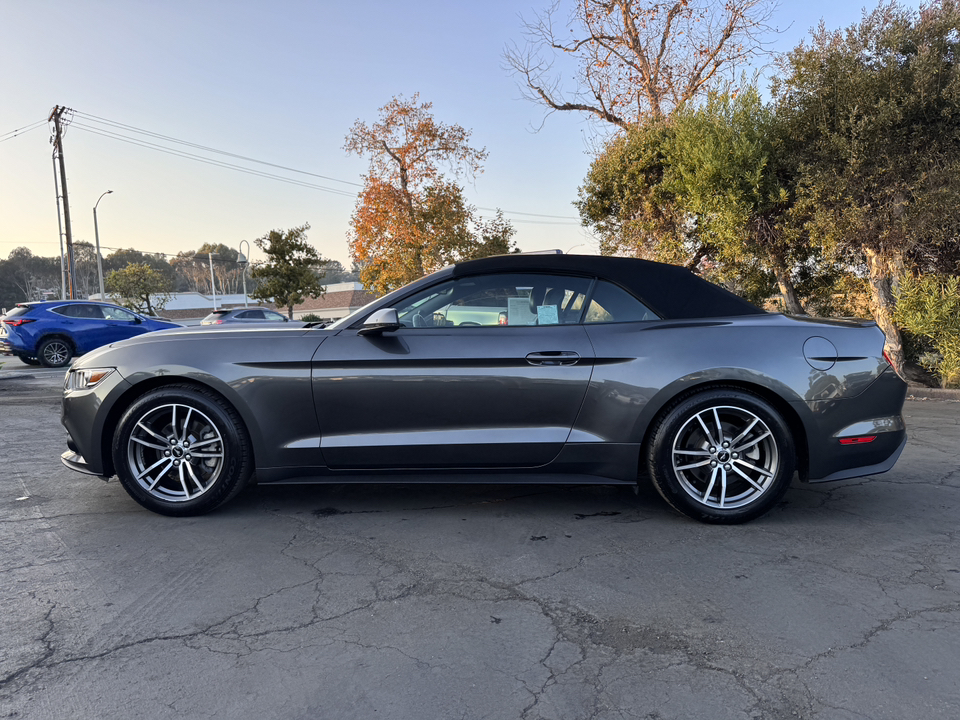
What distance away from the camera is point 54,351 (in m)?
15.7

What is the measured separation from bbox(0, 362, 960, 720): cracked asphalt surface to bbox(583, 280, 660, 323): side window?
115cm

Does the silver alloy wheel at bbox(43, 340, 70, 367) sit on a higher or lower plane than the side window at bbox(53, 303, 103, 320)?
lower

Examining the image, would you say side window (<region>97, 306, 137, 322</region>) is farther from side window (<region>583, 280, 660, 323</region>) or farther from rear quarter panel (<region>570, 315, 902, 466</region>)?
rear quarter panel (<region>570, 315, 902, 466</region>)

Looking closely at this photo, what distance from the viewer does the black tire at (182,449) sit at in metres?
4.01

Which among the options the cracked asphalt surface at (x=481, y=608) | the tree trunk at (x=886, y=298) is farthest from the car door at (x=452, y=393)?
the tree trunk at (x=886, y=298)

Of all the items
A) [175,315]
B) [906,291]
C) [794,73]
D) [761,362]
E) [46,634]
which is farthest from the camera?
[175,315]

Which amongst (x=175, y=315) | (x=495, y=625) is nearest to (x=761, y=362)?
(x=495, y=625)

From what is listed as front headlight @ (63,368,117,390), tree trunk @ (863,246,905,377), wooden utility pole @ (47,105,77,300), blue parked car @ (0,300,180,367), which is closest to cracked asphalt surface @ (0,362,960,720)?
front headlight @ (63,368,117,390)

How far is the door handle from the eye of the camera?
3.83 metres

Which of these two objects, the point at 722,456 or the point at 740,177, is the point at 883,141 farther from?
the point at 722,456

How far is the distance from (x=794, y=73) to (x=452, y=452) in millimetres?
A: 9164

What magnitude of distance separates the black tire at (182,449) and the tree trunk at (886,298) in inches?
367

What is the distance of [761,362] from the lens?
12.5 ft

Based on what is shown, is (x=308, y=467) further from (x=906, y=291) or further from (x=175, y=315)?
(x=175, y=315)
